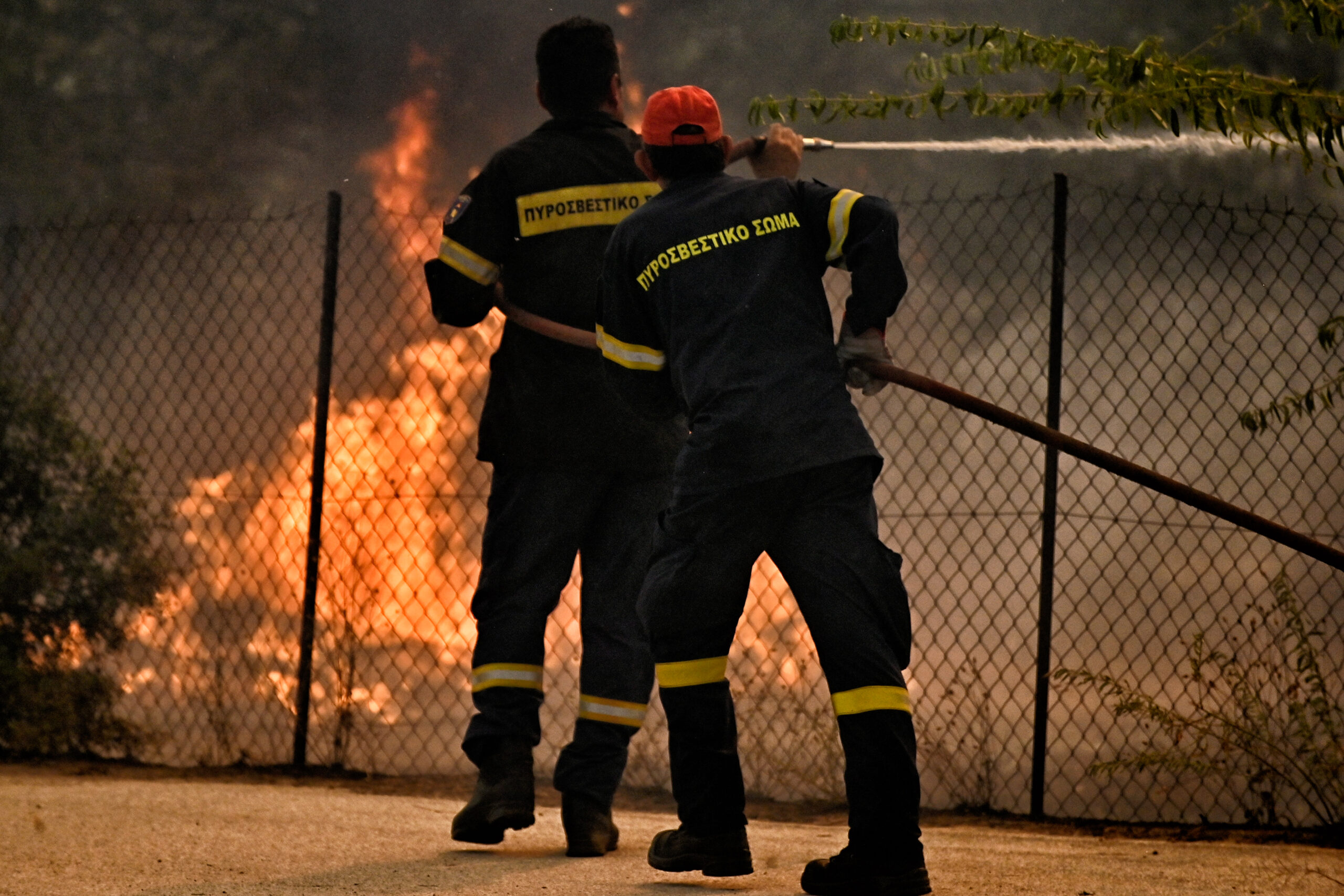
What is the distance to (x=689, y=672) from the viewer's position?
2.46 metres

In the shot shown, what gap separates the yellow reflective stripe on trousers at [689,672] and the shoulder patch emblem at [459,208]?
3.95 feet

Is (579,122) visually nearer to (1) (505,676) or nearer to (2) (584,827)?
(1) (505,676)

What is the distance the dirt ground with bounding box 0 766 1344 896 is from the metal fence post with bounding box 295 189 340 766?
0.74 m

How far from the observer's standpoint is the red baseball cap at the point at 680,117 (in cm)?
254

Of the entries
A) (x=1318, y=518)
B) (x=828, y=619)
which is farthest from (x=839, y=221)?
(x=1318, y=518)

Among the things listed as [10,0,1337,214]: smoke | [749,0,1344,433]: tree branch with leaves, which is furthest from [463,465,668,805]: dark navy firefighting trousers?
[10,0,1337,214]: smoke

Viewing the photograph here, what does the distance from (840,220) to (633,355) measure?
19.3 inches

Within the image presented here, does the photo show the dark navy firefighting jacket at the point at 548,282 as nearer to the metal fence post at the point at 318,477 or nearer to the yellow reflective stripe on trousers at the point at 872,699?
the yellow reflective stripe on trousers at the point at 872,699

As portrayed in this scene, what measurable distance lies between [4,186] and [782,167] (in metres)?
8.69

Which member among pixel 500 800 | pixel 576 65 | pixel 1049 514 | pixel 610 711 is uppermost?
pixel 576 65

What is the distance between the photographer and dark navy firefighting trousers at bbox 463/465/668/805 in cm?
297

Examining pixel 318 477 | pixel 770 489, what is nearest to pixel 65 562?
pixel 318 477

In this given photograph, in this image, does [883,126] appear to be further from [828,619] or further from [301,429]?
[828,619]

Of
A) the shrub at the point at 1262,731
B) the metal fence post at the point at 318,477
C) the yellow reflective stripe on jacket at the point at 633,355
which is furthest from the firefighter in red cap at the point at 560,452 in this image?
the metal fence post at the point at 318,477
